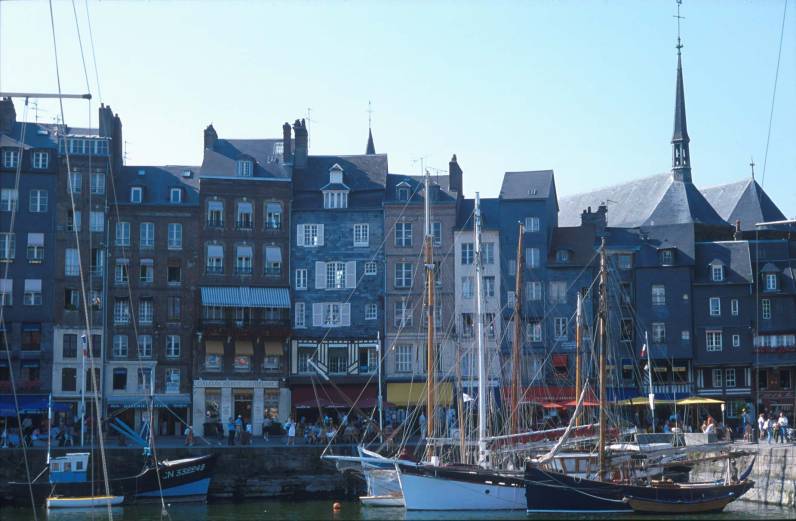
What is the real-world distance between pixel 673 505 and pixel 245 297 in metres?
28.6

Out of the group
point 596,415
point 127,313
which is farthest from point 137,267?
point 596,415

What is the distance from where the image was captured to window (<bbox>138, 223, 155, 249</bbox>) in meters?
63.2

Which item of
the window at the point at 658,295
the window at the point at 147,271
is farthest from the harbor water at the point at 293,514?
the window at the point at 658,295

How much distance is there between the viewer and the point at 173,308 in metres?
63.2

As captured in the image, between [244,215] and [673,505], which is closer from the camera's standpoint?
[673,505]

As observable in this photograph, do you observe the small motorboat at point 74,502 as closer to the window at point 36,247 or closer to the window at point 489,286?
the window at point 36,247

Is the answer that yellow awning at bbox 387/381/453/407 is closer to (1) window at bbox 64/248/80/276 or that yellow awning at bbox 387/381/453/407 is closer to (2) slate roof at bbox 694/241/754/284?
(2) slate roof at bbox 694/241/754/284

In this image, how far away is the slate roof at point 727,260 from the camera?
65.5 meters

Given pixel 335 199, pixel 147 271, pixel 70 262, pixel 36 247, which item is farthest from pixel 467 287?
pixel 36 247

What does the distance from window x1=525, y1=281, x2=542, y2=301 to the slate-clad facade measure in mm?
7999

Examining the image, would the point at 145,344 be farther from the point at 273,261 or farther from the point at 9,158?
the point at 9,158

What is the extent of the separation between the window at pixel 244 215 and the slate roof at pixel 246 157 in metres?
1.68

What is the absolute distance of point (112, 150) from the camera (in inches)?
2505

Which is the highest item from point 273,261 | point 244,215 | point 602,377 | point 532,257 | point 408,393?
point 244,215
